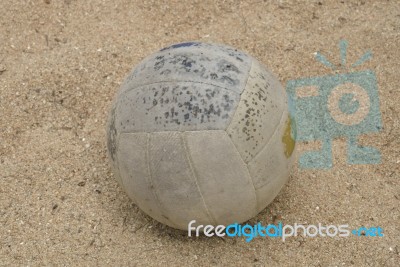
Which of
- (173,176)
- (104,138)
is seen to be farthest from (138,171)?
(104,138)

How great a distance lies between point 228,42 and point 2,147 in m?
2.41

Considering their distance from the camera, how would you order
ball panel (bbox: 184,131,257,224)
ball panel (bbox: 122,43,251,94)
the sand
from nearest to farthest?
ball panel (bbox: 184,131,257,224) → ball panel (bbox: 122,43,251,94) → the sand

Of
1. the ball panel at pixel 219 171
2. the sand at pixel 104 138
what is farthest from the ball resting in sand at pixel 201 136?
the sand at pixel 104 138

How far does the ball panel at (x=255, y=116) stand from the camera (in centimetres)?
321

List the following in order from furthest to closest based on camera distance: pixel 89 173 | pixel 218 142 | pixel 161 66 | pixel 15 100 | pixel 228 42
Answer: pixel 228 42, pixel 15 100, pixel 89 173, pixel 161 66, pixel 218 142

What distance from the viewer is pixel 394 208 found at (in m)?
4.00

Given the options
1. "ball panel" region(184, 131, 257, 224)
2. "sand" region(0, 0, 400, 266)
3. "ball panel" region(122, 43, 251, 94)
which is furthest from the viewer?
"sand" region(0, 0, 400, 266)

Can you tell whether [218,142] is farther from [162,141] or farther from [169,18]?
[169,18]

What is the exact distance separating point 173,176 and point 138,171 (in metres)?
0.26

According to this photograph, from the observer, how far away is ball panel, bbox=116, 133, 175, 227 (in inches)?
130

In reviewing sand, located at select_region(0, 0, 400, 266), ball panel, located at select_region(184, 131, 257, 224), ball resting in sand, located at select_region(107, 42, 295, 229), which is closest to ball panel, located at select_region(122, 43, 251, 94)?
ball resting in sand, located at select_region(107, 42, 295, 229)

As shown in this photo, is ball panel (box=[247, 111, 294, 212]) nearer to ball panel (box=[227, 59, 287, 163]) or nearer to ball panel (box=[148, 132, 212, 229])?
ball panel (box=[227, 59, 287, 163])

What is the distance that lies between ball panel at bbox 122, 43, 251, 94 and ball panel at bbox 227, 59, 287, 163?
0.26 feet

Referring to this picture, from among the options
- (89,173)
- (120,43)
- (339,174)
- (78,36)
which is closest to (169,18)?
(120,43)
